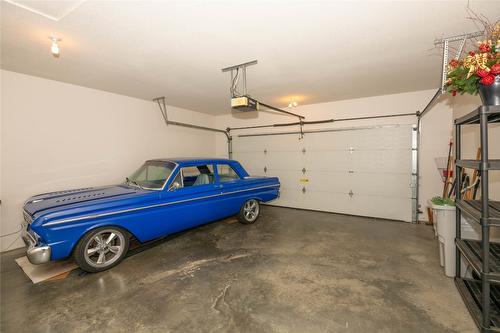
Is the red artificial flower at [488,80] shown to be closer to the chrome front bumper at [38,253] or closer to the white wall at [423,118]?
the white wall at [423,118]

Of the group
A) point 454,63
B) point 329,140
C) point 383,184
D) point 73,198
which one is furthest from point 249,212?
point 454,63

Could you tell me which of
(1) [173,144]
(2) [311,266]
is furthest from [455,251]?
(1) [173,144]

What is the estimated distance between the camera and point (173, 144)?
5.89 metres

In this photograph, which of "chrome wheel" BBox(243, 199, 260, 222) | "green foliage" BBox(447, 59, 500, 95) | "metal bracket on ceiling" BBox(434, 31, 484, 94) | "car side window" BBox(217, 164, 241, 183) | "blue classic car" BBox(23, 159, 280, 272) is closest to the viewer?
A: "green foliage" BBox(447, 59, 500, 95)

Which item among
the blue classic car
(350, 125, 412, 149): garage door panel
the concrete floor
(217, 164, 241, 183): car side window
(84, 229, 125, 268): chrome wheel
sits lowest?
the concrete floor

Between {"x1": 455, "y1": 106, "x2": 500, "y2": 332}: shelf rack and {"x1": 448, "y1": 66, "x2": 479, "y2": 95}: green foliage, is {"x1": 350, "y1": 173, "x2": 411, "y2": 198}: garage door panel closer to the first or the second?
{"x1": 455, "y1": 106, "x2": 500, "y2": 332}: shelf rack

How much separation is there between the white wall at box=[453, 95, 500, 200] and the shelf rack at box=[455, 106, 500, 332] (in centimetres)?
55

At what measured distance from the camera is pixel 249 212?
15.7 feet

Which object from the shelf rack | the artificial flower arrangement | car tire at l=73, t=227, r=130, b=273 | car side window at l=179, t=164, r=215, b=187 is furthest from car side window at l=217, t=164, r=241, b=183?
the artificial flower arrangement

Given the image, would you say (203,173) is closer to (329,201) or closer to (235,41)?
(235,41)

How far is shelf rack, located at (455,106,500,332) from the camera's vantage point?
177 centimetres

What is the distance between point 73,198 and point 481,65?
463 centimetres

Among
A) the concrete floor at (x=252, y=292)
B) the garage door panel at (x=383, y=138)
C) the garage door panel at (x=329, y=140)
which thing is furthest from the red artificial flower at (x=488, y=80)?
the garage door panel at (x=329, y=140)

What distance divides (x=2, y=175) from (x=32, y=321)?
258cm
